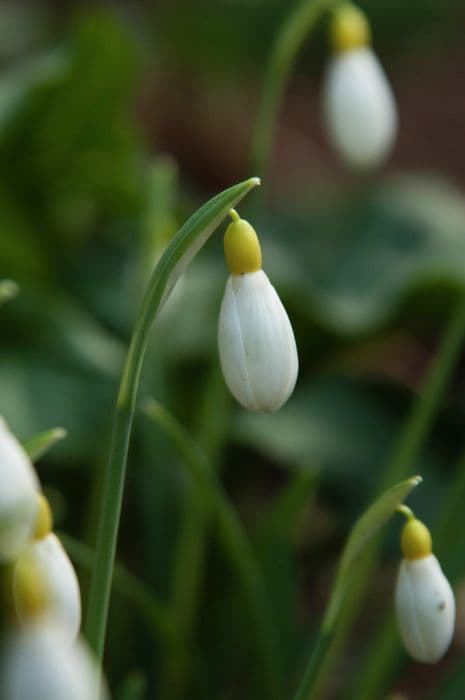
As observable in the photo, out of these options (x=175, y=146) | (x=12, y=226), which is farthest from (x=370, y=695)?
(x=175, y=146)

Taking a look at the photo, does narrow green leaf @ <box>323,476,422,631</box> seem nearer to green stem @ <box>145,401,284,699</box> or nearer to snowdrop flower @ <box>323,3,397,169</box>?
green stem @ <box>145,401,284,699</box>

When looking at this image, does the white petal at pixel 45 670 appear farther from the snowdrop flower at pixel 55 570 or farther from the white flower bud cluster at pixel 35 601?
the snowdrop flower at pixel 55 570

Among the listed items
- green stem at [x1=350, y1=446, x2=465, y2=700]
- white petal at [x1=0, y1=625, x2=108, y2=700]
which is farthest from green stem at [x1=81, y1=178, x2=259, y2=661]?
green stem at [x1=350, y1=446, x2=465, y2=700]

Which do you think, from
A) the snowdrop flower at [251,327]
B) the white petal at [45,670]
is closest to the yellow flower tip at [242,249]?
the snowdrop flower at [251,327]

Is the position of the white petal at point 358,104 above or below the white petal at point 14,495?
above

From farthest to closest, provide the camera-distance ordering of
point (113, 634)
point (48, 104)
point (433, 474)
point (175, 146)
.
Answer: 1. point (175, 146)
2. point (48, 104)
3. point (433, 474)
4. point (113, 634)

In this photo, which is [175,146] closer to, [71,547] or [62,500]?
[62,500]
